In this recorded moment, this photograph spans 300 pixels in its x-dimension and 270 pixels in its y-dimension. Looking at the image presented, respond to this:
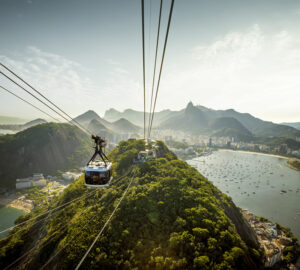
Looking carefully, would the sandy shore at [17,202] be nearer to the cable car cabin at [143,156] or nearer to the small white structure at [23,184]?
the small white structure at [23,184]

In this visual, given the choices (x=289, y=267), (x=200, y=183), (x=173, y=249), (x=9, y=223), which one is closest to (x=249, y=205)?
(x=289, y=267)

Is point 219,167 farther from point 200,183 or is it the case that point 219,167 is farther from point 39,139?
point 39,139

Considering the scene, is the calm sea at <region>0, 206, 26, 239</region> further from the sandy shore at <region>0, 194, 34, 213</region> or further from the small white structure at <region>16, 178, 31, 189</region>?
the small white structure at <region>16, 178, 31, 189</region>

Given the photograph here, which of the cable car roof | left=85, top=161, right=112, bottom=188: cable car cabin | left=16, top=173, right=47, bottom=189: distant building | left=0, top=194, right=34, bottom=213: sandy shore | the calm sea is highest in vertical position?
the cable car roof

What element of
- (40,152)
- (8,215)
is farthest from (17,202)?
(40,152)

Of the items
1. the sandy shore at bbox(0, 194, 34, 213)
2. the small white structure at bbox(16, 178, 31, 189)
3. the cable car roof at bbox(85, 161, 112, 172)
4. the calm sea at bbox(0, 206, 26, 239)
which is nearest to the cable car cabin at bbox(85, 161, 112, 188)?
the cable car roof at bbox(85, 161, 112, 172)
